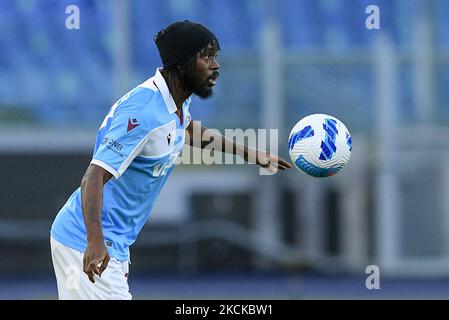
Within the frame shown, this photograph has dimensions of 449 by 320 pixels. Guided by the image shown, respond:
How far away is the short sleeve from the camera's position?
443cm

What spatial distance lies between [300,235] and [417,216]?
6.11ft

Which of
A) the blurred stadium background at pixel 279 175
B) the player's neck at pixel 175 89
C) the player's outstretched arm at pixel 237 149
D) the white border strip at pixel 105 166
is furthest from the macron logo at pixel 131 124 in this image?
the blurred stadium background at pixel 279 175

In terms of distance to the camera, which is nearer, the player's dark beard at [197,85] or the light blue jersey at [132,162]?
the light blue jersey at [132,162]

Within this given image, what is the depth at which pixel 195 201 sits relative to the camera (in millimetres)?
14930

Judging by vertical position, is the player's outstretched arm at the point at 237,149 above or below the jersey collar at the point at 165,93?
below

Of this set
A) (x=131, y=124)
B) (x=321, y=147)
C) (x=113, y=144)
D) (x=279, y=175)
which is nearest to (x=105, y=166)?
(x=113, y=144)

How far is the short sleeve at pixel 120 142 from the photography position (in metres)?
4.43

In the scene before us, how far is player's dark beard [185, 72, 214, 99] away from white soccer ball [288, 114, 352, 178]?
706 mm

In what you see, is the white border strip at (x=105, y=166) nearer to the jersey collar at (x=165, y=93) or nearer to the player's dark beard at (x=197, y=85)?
the jersey collar at (x=165, y=93)

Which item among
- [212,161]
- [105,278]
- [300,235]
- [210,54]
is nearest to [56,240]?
[105,278]

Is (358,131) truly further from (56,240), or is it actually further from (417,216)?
(56,240)

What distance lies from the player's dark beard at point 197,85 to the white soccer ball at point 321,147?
706 mm

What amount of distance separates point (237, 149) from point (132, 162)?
1.06 m

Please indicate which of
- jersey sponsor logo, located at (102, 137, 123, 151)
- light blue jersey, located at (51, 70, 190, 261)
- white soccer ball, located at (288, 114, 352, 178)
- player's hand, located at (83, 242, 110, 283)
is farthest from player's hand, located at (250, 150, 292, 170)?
player's hand, located at (83, 242, 110, 283)
